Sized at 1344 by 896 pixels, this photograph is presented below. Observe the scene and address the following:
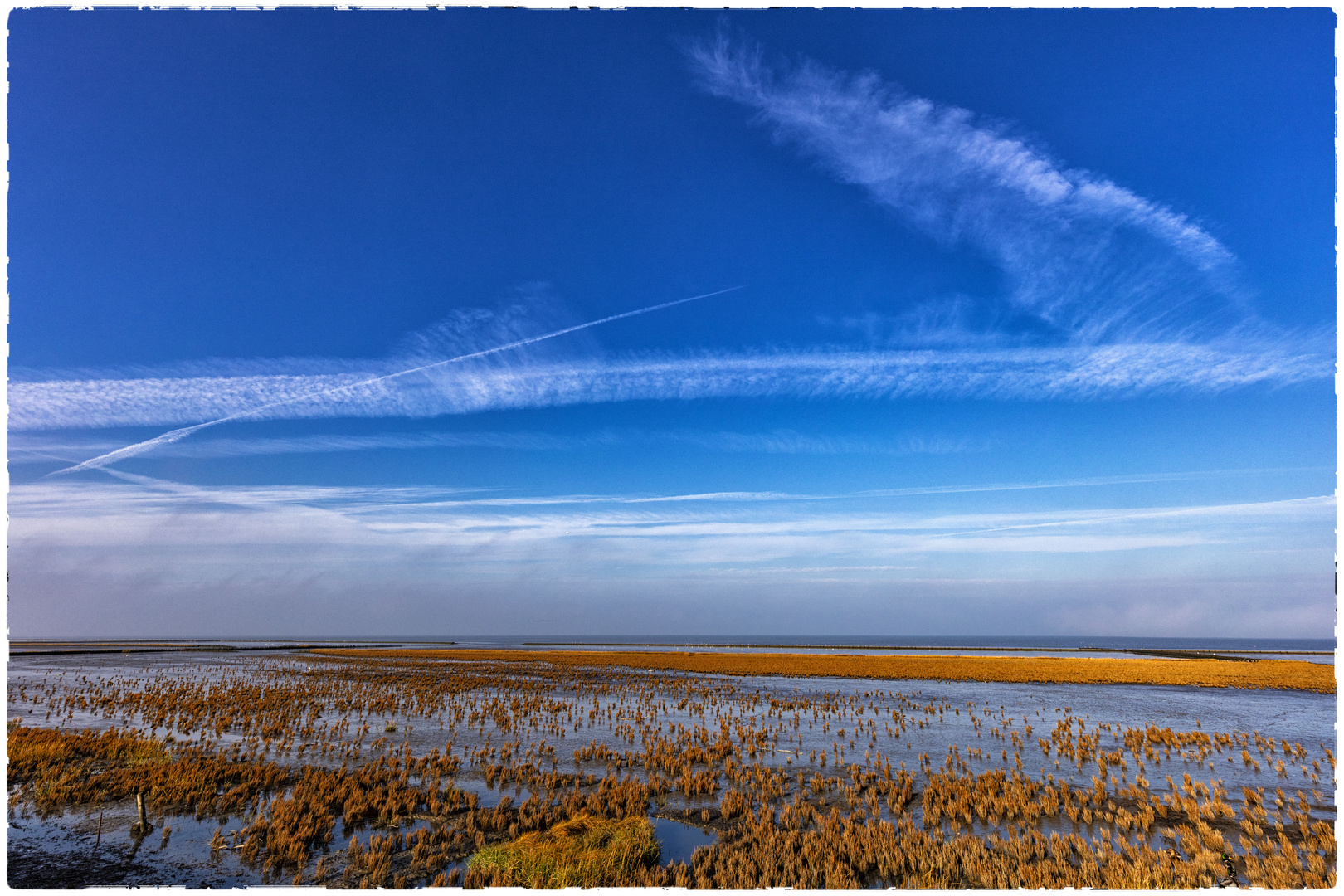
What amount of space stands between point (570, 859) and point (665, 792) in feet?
19.4

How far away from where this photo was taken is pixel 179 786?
17.5 m

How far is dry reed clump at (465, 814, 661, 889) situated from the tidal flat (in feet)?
0.17

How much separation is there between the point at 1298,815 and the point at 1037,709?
2207 cm

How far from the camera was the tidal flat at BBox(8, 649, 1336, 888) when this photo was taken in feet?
41.9

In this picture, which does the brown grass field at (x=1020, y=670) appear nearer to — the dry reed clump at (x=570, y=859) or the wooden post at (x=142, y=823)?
the dry reed clump at (x=570, y=859)

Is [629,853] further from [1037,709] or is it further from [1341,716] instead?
[1037,709]

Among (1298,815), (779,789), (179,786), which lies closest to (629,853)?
(779,789)

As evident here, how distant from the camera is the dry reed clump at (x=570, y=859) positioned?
1229 centimetres

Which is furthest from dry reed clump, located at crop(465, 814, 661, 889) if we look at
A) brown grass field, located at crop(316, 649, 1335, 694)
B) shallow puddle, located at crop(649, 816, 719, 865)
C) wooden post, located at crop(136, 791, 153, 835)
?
brown grass field, located at crop(316, 649, 1335, 694)

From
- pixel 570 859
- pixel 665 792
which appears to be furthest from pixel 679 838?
pixel 665 792

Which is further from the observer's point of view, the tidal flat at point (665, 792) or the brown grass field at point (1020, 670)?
the brown grass field at point (1020, 670)

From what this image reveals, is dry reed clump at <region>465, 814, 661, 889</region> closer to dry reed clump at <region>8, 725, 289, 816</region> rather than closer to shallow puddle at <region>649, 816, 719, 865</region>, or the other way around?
shallow puddle at <region>649, 816, 719, 865</region>

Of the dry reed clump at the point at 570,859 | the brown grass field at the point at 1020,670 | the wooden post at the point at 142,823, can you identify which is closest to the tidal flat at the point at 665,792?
the dry reed clump at the point at 570,859

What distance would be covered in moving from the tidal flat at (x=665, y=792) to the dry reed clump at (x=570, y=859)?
5cm
